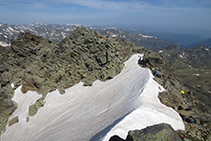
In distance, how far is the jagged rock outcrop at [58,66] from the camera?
131 feet

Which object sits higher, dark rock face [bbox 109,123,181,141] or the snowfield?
dark rock face [bbox 109,123,181,141]

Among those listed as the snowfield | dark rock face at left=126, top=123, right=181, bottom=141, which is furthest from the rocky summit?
dark rock face at left=126, top=123, right=181, bottom=141

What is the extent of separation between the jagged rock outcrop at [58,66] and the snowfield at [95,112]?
206cm

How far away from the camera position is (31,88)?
41938 mm

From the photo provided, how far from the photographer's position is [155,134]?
9.93m

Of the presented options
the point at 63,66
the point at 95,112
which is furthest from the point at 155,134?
the point at 63,66

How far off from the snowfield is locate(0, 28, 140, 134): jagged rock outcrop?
206cm

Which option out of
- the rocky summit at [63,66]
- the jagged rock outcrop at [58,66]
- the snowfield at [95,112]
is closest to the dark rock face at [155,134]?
the snowfield at [95,112]

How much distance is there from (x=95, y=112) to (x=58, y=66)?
25.9 meters

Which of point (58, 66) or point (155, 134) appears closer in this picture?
point (155, 134)

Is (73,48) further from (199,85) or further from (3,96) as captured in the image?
(199,85)

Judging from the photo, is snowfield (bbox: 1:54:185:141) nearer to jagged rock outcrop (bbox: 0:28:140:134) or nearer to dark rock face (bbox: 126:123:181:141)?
jagged rock outcrop (bbox: 0:28:140:134)

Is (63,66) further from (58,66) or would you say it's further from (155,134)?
(155,134)

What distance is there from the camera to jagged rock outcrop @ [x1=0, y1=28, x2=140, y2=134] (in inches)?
1572
